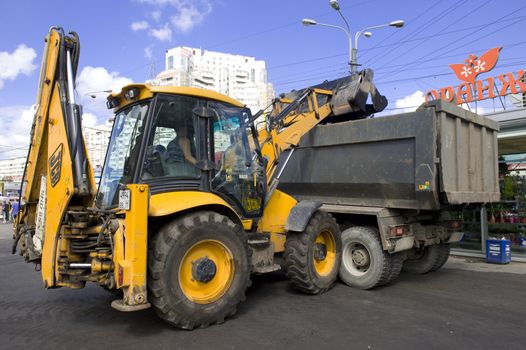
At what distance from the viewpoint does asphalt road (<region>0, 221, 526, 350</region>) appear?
4066mm

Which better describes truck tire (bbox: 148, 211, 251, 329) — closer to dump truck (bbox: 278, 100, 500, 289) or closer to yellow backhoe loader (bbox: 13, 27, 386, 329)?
yellow backhoe loader (bbox: 13, 27, 386, 329)

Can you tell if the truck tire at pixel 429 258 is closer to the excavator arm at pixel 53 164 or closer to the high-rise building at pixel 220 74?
the excavator arm at pixel 53 164

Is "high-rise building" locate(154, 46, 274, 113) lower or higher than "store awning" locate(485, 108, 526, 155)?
higher

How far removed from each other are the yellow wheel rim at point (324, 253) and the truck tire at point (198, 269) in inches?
65.1

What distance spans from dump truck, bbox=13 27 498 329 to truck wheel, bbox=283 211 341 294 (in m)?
0.02

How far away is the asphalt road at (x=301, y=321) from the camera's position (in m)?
4.07

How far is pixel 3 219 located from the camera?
28.9m

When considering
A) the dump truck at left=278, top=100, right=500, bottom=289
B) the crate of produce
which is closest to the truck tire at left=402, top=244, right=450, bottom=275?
the dump truck at left=278, top=100, right=500, bottom=289

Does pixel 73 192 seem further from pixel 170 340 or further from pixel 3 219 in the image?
pixel 3 219

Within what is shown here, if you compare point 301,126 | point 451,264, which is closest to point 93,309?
point 301,126

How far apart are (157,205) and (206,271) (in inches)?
34.2

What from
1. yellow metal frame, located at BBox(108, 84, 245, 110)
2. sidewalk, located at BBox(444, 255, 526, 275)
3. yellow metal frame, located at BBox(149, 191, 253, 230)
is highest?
yellow metal frame, located at BBox(108, 84, 245, 110)

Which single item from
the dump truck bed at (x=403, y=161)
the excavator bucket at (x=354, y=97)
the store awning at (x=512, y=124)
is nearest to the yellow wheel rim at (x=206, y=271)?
the dump truck bed at (x=403, y=161)

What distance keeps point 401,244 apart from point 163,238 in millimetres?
3796
